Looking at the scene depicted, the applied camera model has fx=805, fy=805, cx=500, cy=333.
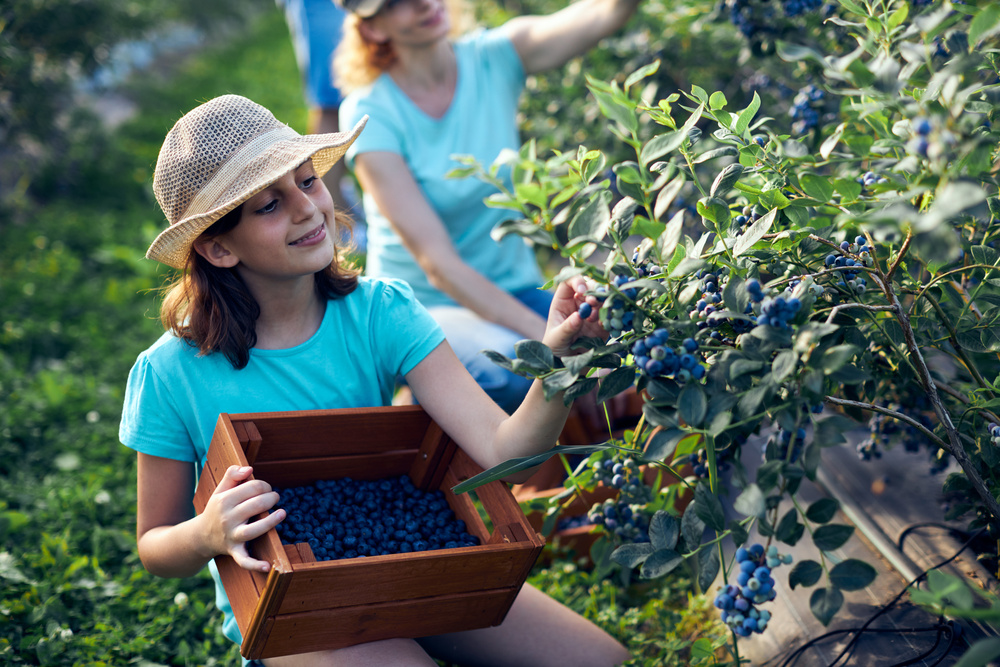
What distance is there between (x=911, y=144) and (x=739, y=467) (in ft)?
1.43

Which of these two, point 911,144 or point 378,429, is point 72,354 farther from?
point 911,144

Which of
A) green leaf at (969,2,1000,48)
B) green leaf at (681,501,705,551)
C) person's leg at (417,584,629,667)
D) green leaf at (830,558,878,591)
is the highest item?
green leaf at (969,2,1000,48)

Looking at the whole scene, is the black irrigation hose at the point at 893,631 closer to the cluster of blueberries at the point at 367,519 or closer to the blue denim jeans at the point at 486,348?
the cluster of blueberries at the point at 367,519

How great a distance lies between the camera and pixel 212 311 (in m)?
1.51

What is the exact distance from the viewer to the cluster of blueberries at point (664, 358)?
1.03 metres

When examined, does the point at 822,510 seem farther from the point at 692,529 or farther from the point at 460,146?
the point at 460,146

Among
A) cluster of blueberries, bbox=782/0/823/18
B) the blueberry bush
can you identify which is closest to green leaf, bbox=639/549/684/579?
the blueberry bush

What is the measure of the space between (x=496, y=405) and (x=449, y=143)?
1.16m

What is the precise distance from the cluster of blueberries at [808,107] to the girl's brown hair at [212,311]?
4.06 ft

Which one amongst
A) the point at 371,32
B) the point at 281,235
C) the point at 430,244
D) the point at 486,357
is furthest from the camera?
the point at 371,32

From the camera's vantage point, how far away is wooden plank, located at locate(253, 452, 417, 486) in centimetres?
154

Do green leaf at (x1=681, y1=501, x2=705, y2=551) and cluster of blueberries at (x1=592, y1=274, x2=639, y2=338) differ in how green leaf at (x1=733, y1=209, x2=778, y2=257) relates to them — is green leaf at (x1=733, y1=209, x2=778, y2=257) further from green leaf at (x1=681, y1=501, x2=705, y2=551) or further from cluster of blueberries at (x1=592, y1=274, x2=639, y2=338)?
green leaf at (x1=681, y1=501, x2=705, y2=551)

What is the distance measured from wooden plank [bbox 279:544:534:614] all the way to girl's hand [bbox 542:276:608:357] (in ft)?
1.10

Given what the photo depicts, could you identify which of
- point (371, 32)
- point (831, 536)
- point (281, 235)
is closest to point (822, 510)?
point (831, 536)
